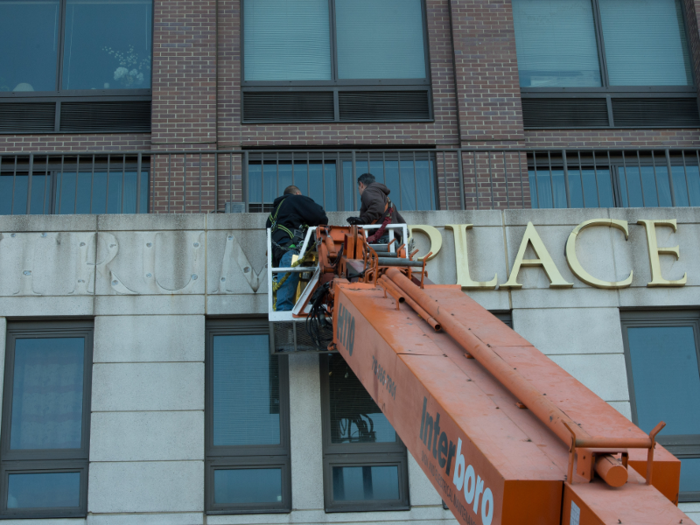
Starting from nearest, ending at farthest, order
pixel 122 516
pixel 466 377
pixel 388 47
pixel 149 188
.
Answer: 1. pixel 466 377
2. pixel 122 516
3. pixel 149 188
4. pixel 388 47

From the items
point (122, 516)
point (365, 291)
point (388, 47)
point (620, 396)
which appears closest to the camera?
point (365, 291)

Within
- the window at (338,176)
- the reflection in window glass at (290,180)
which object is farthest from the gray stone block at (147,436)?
the reflection in window glass at (290,180)

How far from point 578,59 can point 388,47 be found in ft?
10.5

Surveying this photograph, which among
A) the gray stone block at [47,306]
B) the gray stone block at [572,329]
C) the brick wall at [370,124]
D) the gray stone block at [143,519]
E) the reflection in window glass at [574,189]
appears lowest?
the gray stone block at [143,519]

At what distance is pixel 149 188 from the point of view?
1155cm

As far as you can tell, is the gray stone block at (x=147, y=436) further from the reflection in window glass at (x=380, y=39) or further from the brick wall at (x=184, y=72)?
the reflection in window glass at (x=380, y=39)

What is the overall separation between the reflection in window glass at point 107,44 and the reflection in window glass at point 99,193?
1.56 m

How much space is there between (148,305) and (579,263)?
213 inches

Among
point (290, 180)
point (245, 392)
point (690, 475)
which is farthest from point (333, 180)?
point (690, 475)

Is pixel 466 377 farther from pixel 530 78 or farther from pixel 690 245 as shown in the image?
pixel 530 78

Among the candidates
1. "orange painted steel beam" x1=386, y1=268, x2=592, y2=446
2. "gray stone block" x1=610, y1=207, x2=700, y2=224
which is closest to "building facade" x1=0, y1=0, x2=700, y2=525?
"gray stone block" x1=610, y1=207, x2=700, y2=224

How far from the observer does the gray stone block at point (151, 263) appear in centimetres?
936

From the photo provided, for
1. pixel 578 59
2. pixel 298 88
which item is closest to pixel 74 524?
pixel 298 88

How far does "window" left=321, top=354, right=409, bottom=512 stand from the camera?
901 cm
